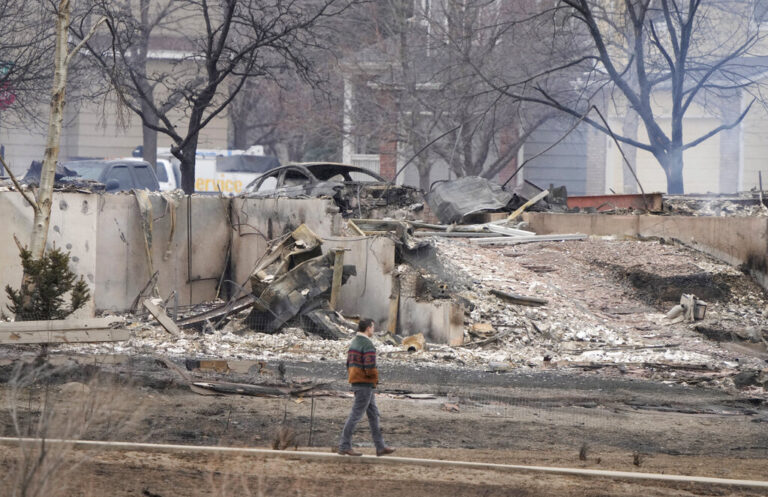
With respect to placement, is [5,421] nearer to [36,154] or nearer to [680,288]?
[680,288]

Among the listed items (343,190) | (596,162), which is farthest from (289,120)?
(343,190)

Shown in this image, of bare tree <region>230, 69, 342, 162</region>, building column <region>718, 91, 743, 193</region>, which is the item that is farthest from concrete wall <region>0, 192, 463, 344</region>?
building column <region>718, 91, 743, 193</region>

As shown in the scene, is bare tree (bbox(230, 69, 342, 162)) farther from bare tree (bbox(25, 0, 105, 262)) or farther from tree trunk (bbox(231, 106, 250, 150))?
bare tree (bbox(25, 0, 105, 262))

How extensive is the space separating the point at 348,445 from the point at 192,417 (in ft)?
6.76

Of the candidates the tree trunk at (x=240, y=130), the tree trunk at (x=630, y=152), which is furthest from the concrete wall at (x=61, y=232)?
the tree trunk at (x=240, y=130)

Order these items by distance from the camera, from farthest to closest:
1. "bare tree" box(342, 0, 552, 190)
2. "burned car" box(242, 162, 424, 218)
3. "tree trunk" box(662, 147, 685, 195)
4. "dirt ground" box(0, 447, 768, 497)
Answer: "bare tree" box(342, 0, 552, 190) < "tree trunk" box(662, 147, 685, 195) < "burned car" box(242, 162, 424, 218) < "dirt ground" box(0, 447, 768, 497)

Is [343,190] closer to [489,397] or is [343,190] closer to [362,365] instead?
[489,397]

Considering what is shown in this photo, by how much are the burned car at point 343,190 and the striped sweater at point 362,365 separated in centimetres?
992

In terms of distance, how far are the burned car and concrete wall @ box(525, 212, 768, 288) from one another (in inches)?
107

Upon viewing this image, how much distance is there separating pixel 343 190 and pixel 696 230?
6399mm

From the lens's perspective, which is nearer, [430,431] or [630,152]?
[430,431]

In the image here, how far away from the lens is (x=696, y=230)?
55.9ft

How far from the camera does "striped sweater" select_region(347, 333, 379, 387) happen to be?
7035mm

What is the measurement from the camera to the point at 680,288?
49.5ft
